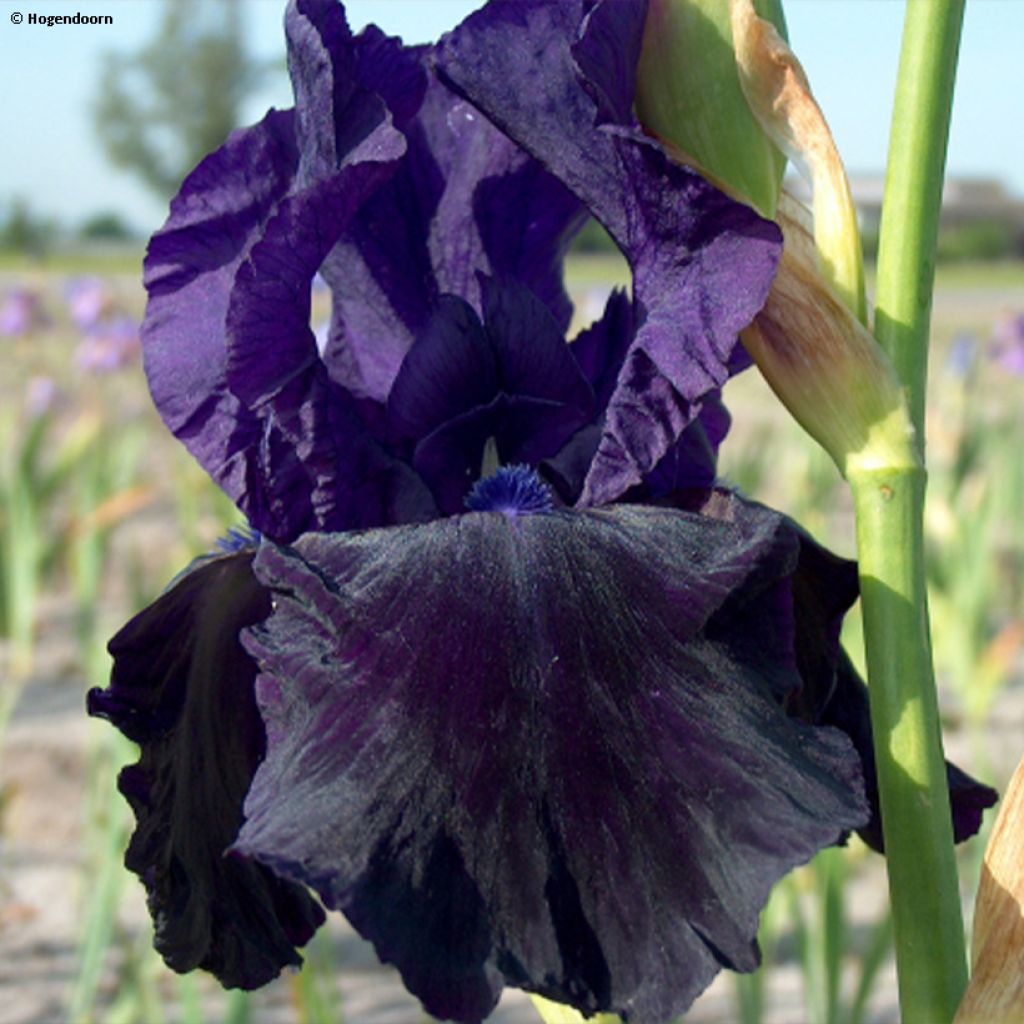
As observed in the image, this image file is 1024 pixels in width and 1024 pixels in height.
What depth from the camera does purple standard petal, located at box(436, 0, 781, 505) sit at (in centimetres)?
54

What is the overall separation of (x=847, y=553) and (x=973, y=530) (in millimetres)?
835

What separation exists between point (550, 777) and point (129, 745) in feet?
3.68

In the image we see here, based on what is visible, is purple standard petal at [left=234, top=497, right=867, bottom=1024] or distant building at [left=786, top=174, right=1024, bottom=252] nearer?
purple standard petal at [left=234, top=497, right=867, bottom=1024]

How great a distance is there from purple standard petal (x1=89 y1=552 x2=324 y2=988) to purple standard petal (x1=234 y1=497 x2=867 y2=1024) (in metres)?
0.12

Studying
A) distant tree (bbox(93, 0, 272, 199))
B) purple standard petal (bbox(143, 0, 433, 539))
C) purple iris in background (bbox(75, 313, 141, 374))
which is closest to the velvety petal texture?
purple standard petal (bbox(143, 0, 433, 539))

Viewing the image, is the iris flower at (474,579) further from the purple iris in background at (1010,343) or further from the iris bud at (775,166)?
the purple iris in background at (1010,343)

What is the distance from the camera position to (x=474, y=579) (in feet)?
1.68

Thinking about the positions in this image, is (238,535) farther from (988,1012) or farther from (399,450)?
(988,1012)

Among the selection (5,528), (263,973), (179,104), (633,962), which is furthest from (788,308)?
(179,104)

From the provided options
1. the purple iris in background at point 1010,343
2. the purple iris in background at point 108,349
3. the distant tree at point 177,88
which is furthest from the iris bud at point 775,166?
the distant tree at point 177,88

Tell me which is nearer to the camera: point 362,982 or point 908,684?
point 908,684

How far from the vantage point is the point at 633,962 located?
472 mm

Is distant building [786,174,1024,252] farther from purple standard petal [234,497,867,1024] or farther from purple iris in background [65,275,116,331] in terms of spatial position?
purple standard petal [234,497,867,1024]

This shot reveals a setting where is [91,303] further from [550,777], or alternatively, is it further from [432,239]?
[550,777]
